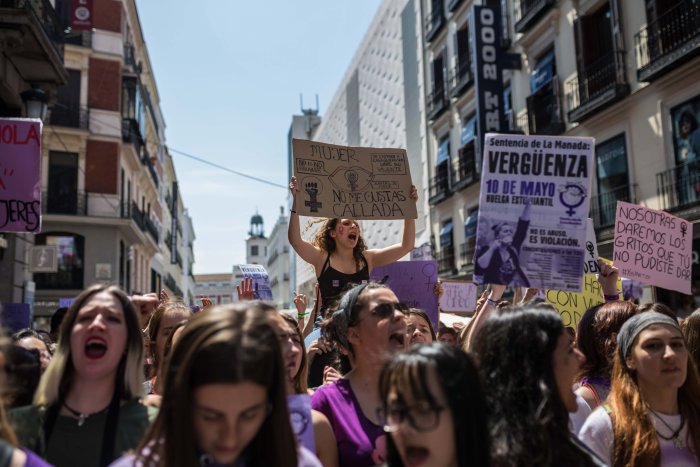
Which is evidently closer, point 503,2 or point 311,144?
point 311,144

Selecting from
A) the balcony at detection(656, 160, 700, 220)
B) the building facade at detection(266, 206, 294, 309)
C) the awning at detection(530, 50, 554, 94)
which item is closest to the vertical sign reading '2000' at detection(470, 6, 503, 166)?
the awning at detection(530, 50, 554, 94)

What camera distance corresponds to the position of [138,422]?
266cm

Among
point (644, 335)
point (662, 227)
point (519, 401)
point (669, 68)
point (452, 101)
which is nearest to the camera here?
point (519, 401)

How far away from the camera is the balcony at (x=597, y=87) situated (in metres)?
15.1

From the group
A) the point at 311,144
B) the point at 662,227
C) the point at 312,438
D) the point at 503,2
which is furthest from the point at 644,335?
the point at 503,2

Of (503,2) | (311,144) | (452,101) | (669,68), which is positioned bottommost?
(311,144)

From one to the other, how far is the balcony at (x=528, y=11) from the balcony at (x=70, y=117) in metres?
16.9

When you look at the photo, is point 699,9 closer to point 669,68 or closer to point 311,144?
point 669,68

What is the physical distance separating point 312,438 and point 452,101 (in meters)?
23.1

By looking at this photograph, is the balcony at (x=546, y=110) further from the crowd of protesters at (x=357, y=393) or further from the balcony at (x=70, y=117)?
the balcony at (x=70, y=117)

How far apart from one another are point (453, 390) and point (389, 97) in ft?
107

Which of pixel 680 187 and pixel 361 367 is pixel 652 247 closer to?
pixel 361 367

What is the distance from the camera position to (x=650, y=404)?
126 inches

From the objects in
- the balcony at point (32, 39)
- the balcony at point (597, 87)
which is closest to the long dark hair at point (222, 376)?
the balcony at point (32, 39)
